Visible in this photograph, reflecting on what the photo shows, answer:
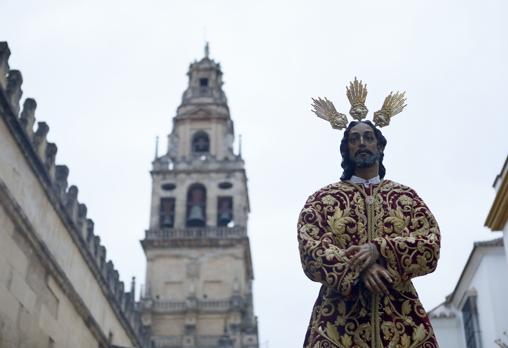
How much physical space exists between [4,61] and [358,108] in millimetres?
13128

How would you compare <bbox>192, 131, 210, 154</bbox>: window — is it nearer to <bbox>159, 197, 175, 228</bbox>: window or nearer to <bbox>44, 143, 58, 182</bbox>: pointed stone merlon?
<bbox>159, 197, 175, 228</bbox>: window

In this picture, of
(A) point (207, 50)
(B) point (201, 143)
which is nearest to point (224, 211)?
(B) point (201, 143)

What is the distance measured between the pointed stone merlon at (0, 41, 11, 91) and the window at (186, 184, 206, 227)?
30.1m

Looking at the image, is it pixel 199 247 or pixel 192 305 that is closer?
pixel 192 305

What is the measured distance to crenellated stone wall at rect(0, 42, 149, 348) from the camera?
17562mm

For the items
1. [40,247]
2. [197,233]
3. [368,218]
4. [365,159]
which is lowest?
[368,218]

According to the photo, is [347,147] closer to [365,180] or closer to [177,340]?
[365,180]

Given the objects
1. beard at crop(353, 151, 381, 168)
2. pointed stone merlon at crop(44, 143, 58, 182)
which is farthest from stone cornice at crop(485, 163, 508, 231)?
beard at crop(353, 151, 381, 168)

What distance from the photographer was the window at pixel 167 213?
48.3 m

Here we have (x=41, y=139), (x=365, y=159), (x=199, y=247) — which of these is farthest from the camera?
(x=199, y=247)

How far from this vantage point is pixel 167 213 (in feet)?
159

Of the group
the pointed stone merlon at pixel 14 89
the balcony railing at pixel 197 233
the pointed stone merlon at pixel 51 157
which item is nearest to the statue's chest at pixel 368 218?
the pointed stone merlon at pixel 14 89

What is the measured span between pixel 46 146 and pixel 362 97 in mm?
15488

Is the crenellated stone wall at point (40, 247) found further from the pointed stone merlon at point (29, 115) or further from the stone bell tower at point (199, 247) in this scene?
the stone bell tower at point (199, 247)
